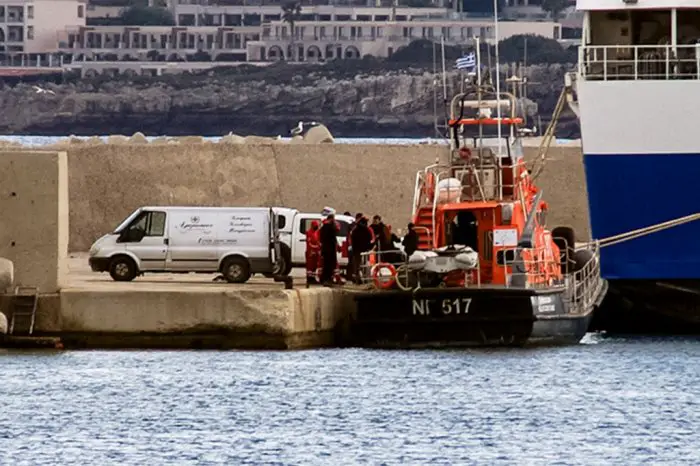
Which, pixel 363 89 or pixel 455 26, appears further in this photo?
pixel 455 26

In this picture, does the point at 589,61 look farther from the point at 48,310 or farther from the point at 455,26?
the point at 455,26

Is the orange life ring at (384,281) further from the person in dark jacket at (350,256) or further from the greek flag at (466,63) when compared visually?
the greek flag at (466,63)

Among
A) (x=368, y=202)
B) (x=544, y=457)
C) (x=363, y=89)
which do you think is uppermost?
(x=363, y=89)

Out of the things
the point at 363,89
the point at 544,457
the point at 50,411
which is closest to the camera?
the point at 544,457

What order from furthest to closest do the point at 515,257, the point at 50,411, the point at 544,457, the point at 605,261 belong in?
1. the point at 605,261
2. the point at 515,257
3. the point at 50,411
4. the point at 544,457

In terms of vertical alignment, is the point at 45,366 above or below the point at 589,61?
below

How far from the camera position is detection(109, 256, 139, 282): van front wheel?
1567 inches

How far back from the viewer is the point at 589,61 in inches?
1615

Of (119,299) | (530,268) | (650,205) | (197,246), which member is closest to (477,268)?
(530,268)

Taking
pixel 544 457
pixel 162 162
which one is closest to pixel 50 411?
pixel 544 457

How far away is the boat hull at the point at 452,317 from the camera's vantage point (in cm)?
3538

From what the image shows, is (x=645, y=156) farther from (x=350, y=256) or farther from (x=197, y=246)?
(x=197, y=246)

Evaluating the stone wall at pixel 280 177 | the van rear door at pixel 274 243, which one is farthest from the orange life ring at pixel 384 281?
the stone wall at pixel 280 177

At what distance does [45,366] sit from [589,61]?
34.3ft
